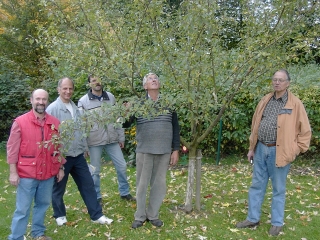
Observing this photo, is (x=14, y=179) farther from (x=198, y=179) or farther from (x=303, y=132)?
(x=303, y=132)

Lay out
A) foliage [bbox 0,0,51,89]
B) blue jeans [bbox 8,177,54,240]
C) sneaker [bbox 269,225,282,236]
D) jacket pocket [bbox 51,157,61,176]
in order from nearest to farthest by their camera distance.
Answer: blue jeans [bbox 8,177,54,240]
jacket pocket [bbox 51,157,61,176]
sneaker [bbox 269,225,282,236]
foliage [bbox 0,0,51,89]

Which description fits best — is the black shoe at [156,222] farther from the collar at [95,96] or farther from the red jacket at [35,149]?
the collar at [95,96]

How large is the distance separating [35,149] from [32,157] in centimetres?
9

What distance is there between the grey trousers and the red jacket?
1.00 metres

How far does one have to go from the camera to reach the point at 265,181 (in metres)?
4.44

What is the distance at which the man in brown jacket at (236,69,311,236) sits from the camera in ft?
13.3

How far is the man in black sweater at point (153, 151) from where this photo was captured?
13.9 ft

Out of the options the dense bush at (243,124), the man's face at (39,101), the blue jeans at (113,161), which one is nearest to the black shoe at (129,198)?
the blue jeans at (113,161)

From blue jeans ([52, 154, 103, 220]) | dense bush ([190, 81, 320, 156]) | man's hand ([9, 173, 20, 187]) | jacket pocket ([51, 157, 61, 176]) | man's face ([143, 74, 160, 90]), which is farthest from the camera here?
dense bush ([190, 81, 320, 156])

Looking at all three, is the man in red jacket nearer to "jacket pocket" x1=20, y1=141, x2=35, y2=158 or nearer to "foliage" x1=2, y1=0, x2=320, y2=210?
"jacket pocket" x1=20, y1=141, x2=35, y2=158

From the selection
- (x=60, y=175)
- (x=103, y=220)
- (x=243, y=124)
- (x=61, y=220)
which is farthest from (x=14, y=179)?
(x=243, y=124)

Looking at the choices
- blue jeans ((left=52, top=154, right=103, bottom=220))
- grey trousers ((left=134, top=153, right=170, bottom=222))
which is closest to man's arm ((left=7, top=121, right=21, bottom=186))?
blue jeans ((left=52, top=154, right=103, bottom=220))

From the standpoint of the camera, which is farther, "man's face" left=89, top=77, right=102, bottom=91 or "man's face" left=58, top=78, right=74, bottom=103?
"man's face" left=89, top=77, right=102, bottom=91

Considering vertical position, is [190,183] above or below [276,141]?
below
